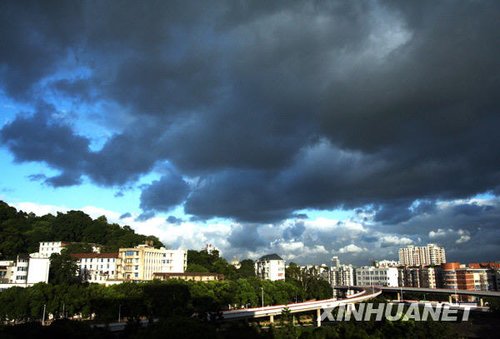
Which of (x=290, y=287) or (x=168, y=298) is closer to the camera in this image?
(x=168, y=298)

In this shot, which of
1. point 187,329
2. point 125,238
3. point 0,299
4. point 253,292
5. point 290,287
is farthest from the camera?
point 125,238

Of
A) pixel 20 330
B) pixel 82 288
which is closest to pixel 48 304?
pixel 82 288

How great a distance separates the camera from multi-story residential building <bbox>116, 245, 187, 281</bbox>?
141250 millimetres

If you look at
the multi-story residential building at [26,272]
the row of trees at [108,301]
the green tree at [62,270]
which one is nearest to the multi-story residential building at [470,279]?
the row of trees at [108,301]

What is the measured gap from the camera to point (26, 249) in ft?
567

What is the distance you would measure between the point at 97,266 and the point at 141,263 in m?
16.3

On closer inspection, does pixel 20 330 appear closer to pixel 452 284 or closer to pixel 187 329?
pixel 187 329

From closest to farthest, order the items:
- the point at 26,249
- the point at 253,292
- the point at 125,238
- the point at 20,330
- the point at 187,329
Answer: the point at 187,329
the point at 20,330
the point at 253,292
the point at 26,249
the point at 125,238

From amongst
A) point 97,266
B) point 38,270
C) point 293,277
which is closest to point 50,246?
point 97,266

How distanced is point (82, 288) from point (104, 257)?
156 ft

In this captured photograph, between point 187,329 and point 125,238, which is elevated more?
point 125,238

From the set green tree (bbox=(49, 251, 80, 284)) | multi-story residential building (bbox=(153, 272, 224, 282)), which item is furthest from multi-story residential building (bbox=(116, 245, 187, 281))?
green tree (bbox=(49, 251, 80, 284))

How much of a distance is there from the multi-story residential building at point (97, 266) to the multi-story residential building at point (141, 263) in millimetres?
3019

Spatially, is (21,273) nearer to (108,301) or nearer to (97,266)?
(97,266)
